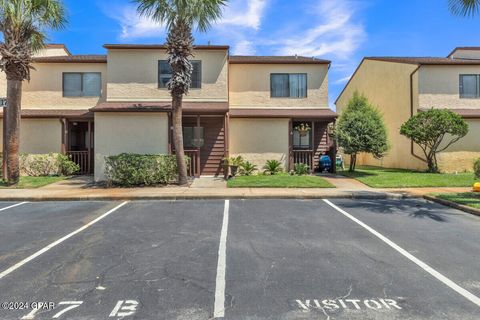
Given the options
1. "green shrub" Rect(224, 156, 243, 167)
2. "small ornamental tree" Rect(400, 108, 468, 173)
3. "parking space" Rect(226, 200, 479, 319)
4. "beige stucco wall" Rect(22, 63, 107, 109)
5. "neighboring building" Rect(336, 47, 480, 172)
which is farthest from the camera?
"neighboring building" Rect(336, 47, 480, 172)

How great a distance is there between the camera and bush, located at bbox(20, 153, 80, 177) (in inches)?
640

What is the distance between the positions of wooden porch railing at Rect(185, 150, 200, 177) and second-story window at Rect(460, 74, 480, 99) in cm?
1639

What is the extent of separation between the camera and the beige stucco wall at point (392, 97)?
20.1 meters

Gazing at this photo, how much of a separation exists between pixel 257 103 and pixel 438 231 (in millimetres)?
12843

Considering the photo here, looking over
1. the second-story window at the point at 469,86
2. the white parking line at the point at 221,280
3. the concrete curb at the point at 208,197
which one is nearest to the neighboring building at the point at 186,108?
the concrete curb at the point at 208,197

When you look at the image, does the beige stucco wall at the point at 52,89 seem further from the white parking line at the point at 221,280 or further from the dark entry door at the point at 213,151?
the white parking line at the point at 221,280

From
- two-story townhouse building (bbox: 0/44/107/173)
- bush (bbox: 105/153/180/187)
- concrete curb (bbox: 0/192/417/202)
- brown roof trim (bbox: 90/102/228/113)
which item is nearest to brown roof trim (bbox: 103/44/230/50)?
two-story townhouse building (bbox: 0/44/107/173)

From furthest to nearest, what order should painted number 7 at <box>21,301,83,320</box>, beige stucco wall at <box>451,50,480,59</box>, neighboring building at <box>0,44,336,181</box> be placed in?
beige stucco wall at <box>451,50,480,59</box> < neighboring building at <box>0,44,336,181</box> < painted number 7 at <box>21,301,83,320</box>

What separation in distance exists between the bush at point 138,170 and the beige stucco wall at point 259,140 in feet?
15.4

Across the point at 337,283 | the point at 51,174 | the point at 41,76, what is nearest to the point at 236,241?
the point at 337,283

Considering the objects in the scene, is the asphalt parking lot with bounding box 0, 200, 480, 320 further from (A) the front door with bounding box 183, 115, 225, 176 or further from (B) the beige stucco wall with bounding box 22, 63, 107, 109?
(B) the beige stucco wall with bounding box 22, 63, 107, 109

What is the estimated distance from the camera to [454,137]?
18.0 meters

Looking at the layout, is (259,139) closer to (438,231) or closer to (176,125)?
(176,125)

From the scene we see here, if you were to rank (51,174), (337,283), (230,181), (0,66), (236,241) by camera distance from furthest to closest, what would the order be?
1. (51,174)
2. (230,181)
3. (0,66)
4. (236,241)
5. (337,283)
